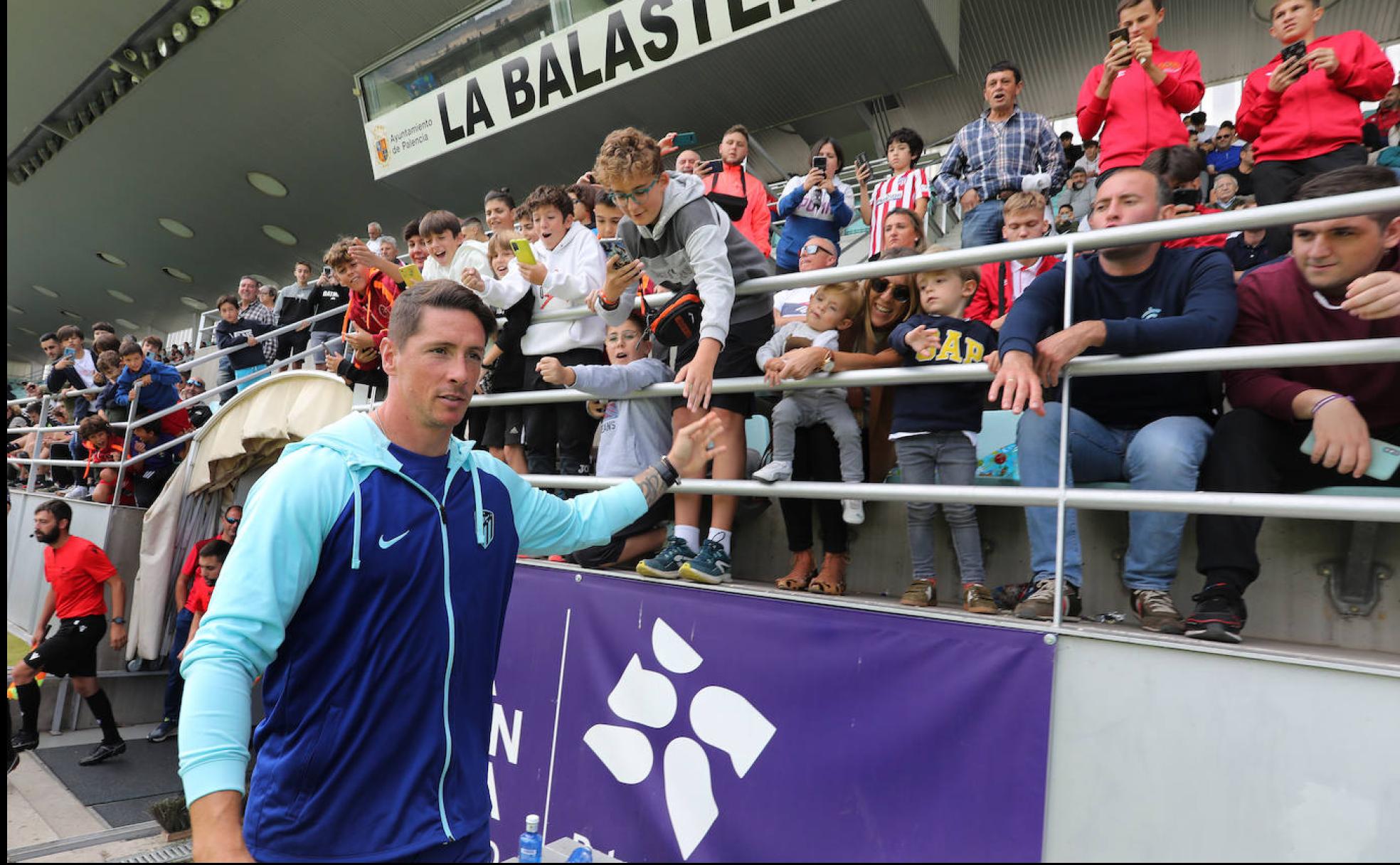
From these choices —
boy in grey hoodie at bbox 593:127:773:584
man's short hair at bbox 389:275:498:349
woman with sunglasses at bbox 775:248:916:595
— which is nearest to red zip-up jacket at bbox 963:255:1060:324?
woman with sunglasses at bbox 775:248:916:595

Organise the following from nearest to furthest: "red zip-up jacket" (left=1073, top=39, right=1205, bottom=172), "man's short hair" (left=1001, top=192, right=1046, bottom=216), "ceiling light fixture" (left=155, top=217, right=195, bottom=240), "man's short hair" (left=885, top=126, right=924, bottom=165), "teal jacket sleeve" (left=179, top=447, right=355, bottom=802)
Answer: "teal jacket sleeve" (left=179, top=447, right=355, bottom=802) < "man's short hair" (left=1001, top=192, right=1046, bottom=216) < "red zip-up jacket" (left=1073, top=39, right=1205, bottom=172) < "man's short hair" (left=885, top=126, right=924, bottom=165) < "ceiling light fixture" (left=155, top=217, right=195, bottom=240)

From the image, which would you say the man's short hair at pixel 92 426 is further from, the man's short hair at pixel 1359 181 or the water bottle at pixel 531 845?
the man's short hair at pixel 1359 181

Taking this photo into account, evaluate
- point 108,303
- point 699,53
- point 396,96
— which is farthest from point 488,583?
point 108,303

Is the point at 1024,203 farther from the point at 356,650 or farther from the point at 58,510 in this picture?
the point at 58,510

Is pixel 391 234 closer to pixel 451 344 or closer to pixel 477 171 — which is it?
pixel 477 171

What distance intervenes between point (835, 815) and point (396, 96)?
15.2 metres

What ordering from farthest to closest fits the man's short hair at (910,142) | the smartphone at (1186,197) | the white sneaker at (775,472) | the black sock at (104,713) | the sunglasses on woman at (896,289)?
the black sock at (104,713)
the man's short hair at (910,142)
the smartphone at (1186,197)
the sunglasses on woman at (896,289)
the white sneaker at (775,472)

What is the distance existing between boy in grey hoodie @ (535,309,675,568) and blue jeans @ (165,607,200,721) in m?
6.46

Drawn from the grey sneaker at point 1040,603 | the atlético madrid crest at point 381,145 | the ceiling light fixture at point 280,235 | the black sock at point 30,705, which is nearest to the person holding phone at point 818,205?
the grey sneaker at point 1040,603

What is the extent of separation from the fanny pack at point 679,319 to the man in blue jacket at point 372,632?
4.30 feet

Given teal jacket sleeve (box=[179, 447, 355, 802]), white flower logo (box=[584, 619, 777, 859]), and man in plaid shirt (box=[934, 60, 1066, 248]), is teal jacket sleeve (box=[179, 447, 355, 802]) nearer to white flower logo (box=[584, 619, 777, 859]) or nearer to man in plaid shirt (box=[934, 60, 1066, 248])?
white flower logo (box=[584, 619, 777, 859])

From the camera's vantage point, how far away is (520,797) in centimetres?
326

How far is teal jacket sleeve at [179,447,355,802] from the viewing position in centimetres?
157

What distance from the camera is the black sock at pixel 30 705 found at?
797 centimetres
